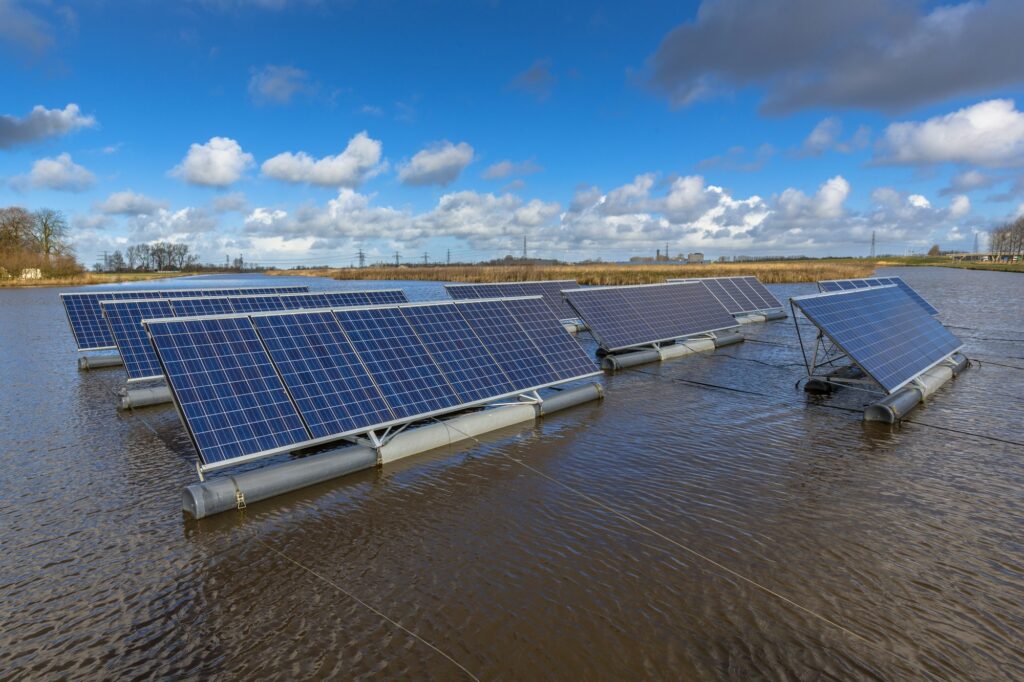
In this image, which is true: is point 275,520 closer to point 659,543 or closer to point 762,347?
point 659,543

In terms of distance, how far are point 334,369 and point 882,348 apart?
16.3m

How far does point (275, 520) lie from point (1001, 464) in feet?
47.5

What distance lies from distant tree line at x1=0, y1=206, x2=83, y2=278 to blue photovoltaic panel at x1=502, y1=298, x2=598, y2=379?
88.6m

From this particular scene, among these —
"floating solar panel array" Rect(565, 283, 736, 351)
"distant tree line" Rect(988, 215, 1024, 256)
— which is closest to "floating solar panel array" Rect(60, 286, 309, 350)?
"floating solar panel array" Rect(565, 283, 736, 351)

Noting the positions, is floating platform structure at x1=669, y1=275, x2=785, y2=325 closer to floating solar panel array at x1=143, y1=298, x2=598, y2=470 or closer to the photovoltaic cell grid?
the photovoltaic cell grid

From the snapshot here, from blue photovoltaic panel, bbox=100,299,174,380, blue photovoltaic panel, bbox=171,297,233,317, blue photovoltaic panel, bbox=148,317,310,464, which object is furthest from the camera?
blue photovoltaic panel, bbox=171,297,233,317

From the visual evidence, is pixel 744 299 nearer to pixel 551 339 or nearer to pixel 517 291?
pixel 517 291

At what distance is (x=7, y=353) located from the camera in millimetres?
23672

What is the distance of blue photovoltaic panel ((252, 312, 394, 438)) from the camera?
10344 millimetres

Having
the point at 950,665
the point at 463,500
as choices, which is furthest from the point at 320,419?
the point at 950,665

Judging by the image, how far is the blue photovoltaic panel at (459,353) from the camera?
13.1 meters

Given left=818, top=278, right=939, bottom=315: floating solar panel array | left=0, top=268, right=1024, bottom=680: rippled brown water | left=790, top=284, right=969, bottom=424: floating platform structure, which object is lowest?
left=0, top=268, right=1024, bottom=680: rippled brown water

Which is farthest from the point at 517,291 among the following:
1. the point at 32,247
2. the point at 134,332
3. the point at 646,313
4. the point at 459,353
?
the point at 32,247

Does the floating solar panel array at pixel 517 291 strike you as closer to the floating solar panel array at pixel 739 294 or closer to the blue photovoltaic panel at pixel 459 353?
the floating solar panel array at pixel 739 294
